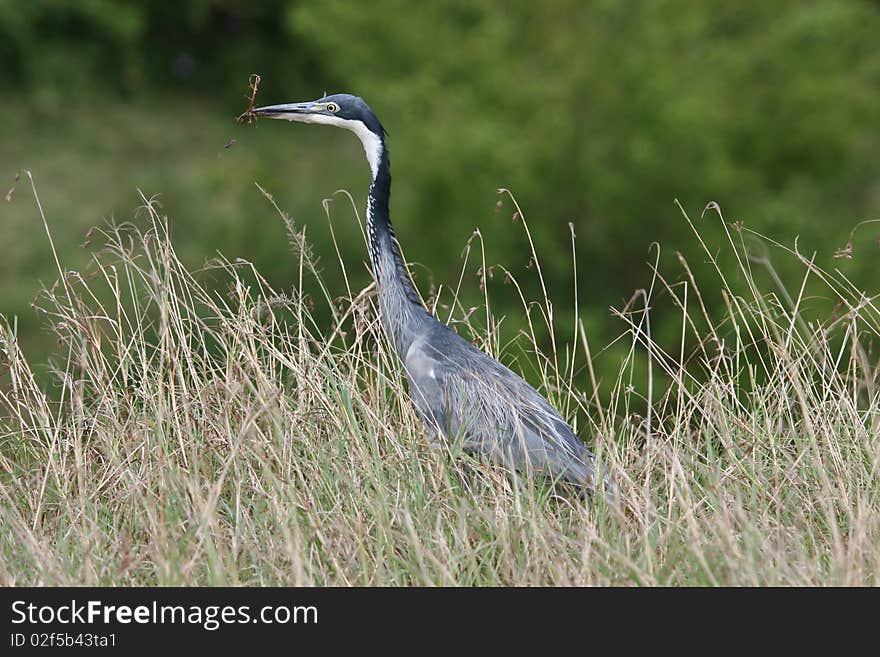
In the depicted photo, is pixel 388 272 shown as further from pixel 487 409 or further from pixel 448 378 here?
pixel 487 409

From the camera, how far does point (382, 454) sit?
3621mm

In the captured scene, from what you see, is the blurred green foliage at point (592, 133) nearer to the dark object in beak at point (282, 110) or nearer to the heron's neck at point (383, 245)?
the heron's neck at point (383, 245)

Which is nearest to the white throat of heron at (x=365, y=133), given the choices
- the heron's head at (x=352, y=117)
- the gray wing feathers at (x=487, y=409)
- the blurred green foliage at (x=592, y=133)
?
the heron's head at (x=352, y=117)

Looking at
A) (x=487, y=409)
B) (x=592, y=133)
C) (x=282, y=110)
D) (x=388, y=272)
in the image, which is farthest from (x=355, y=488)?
(x=592, y=133)

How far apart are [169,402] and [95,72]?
16.8 m

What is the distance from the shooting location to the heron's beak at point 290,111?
14.4 feet

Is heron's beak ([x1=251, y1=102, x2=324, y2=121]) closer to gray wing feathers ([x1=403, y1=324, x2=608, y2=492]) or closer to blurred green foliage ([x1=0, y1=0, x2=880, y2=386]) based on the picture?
gray wing feathers ([x1=403, y1=324, x2=608, y2=492])

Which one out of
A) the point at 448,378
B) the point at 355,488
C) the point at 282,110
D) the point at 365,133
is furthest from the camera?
the point at 365,133

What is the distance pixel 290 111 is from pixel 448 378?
1150mm

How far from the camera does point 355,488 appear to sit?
3203mm

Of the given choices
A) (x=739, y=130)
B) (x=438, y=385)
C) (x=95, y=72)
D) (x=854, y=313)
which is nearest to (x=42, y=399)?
(x=438, y=385)

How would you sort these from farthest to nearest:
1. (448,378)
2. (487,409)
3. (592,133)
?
(592,133) < (448,378) < (487,409)

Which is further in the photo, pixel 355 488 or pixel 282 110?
pixel 282 110
